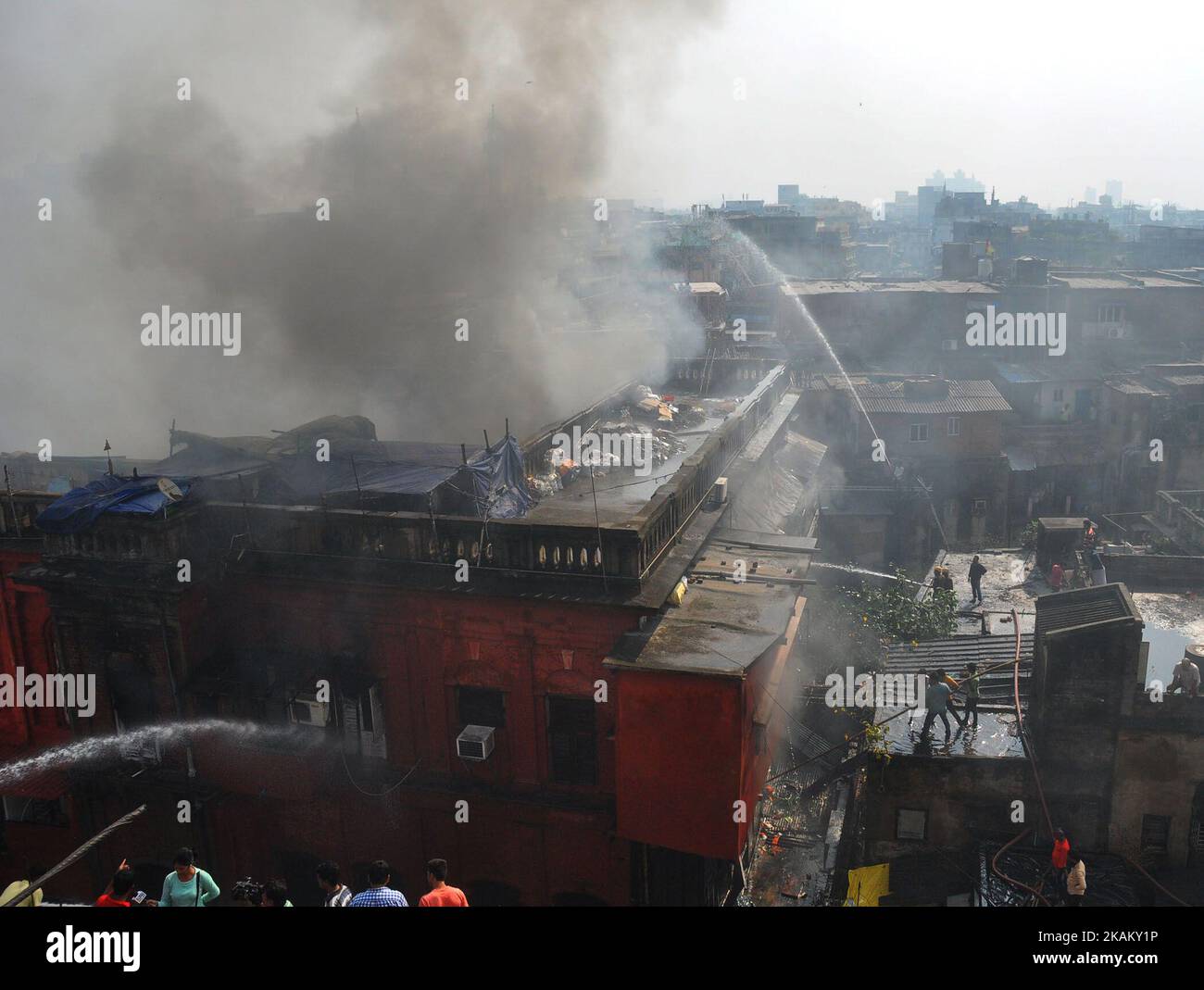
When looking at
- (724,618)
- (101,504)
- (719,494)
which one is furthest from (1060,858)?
(101,504)

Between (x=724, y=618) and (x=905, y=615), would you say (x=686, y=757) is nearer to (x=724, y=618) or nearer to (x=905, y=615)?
(x=724, y=618)

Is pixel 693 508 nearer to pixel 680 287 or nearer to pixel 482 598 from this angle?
pixel 482 598

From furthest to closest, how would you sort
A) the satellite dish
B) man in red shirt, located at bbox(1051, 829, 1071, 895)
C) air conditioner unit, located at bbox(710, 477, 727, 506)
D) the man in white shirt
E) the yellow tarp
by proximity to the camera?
air conditioner unit, located at bbox(710, 477, 727, 506) < the yellow tarp < the man in white shirt < man in red shirt, located at bbox(1051, 829, 1071, 895) < the satellite dish

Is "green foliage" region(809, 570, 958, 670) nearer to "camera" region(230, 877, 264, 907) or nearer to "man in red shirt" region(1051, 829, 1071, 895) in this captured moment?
"man in red shirt" region(1051, 829, 1071, 895)

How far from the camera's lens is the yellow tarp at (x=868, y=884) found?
46.3 ft

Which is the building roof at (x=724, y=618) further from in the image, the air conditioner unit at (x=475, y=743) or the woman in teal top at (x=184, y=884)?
the woman in teal top at (x=184, y=884)

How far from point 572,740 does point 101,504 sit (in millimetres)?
6941

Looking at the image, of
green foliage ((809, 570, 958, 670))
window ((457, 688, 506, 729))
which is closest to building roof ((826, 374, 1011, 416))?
green foliage ((809, 570, 958, 670))

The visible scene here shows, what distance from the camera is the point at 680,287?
41.7 meters

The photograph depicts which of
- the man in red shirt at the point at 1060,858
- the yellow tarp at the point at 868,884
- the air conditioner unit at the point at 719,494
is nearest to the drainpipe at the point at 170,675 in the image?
the air conditioner unit at the point at 719,494

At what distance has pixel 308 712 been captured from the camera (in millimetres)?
12633

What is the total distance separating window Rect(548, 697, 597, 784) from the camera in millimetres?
11836

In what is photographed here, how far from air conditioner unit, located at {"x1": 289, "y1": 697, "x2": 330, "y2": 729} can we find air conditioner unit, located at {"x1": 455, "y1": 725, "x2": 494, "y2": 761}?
81.8 inches
